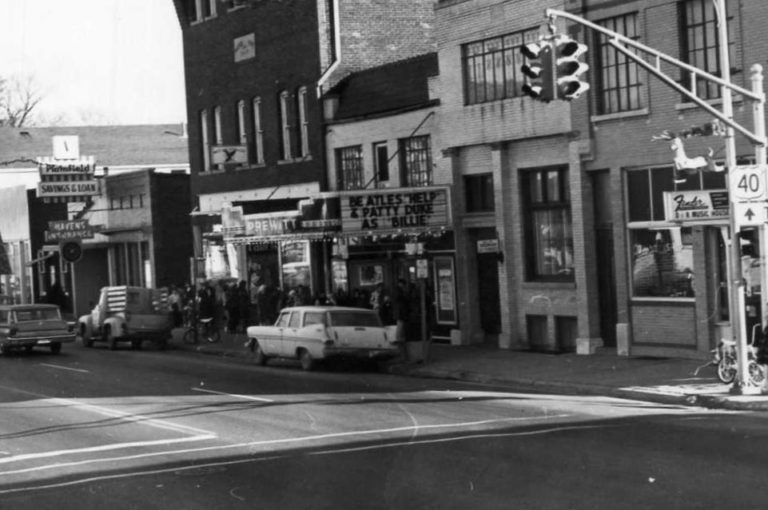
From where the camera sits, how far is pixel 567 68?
56.0ft

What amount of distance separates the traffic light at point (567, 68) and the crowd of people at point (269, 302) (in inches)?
503

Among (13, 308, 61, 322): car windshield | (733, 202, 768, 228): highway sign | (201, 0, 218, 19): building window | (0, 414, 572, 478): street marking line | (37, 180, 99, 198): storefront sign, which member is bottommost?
(0, 414, 572, 478): street marking line

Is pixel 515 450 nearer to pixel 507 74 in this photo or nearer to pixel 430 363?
pixel 430 363

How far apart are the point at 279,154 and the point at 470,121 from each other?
36.7 feet

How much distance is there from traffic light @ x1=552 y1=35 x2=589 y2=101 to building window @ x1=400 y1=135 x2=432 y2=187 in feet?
56.3

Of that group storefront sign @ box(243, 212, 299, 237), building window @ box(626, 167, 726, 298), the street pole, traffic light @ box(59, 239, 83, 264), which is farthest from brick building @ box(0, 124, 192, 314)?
the street pole

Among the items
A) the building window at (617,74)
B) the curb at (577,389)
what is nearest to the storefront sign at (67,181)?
the curb at (577,389)

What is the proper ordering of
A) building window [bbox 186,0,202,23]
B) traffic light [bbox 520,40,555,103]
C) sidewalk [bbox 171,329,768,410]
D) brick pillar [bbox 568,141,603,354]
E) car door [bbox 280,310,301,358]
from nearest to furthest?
traffic light [bbox 520,40,555,103], sidewalk [bbox 171,329,768,410], brick pillar [bbox 568,141,603,354], car door [bbox 280,310,301,358], building window [bbox 186,0,202,23]

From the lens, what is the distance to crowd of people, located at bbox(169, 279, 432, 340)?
31281mm

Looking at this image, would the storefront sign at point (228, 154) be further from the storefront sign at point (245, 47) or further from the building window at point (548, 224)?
the building window at point (548, 224)

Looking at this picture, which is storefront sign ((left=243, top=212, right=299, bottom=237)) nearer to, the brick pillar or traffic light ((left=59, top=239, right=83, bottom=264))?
the brick pillar

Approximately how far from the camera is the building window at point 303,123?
132ft

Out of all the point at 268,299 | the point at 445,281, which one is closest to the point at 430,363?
the point at 445,281

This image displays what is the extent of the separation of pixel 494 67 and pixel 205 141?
18.2 meters
